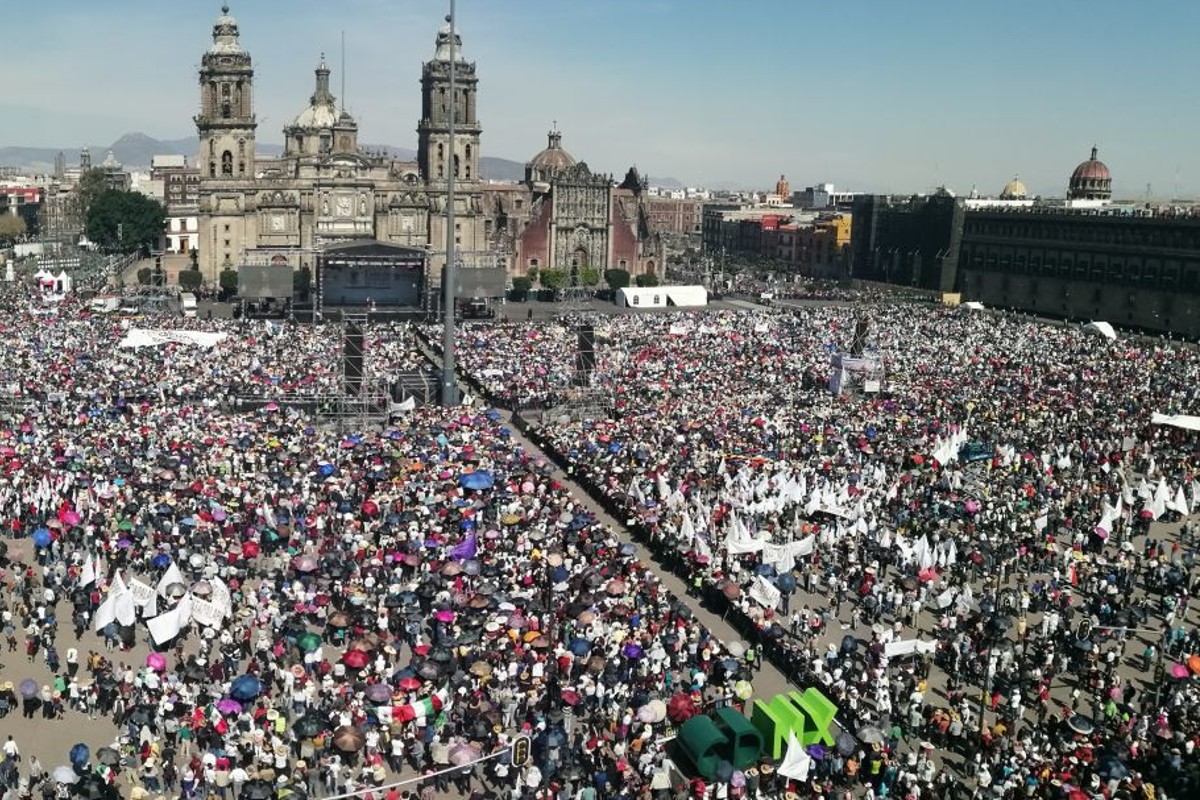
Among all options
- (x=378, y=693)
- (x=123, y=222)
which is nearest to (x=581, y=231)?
(x=123, y=222)

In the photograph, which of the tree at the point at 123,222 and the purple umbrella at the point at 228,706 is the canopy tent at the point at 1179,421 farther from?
the tree at the point at 123,222

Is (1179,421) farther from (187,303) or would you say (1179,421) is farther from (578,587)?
(187,303)

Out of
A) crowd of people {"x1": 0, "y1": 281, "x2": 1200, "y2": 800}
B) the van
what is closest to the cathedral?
the van

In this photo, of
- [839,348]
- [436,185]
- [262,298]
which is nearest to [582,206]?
[436,185]

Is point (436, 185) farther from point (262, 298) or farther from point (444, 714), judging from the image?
point (444, 714)

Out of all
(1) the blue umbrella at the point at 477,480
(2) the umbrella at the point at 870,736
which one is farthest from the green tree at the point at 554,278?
(2) the umbrella at the point at 870,736
